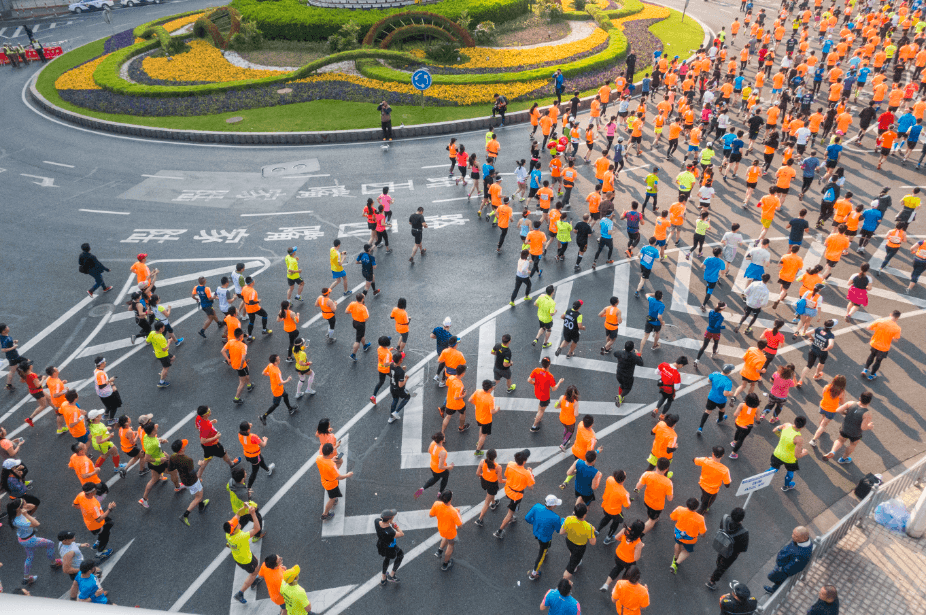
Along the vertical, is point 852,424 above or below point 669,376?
below

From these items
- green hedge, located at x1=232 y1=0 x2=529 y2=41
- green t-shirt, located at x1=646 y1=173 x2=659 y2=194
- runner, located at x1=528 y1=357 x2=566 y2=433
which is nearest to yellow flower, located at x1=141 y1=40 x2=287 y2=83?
green hedge, located at x1=232 y1=0 x2=529 y2=41

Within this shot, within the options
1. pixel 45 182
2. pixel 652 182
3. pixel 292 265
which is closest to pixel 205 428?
pixel 292 265

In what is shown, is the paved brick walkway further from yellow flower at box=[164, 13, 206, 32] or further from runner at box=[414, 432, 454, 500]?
yellow flower at box=[164, 13, 206, 32]

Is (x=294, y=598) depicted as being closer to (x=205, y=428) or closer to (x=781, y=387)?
(x=205, y=428)

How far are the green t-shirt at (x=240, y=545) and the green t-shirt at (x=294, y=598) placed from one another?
1.11 m

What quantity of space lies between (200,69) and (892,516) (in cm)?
3657

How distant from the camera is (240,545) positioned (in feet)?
27.0

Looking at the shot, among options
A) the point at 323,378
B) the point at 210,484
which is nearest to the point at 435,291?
the point at 323,378

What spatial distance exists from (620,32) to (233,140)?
84.1 ft

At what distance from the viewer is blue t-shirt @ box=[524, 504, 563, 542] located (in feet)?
26.9

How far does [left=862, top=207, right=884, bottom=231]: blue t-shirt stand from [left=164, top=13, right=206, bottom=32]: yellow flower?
44.2 meters

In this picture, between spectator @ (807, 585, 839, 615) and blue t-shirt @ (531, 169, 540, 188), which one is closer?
spectator @ (807, 585, 839, 615)

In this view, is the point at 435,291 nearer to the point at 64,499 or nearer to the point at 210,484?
the point at 210,484

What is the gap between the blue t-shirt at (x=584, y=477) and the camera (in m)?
8.89
